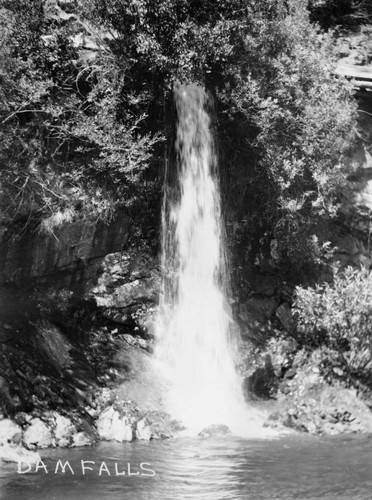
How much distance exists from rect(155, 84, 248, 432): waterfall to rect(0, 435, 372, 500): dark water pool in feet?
8.32

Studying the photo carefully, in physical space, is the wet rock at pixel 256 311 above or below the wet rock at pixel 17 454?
above

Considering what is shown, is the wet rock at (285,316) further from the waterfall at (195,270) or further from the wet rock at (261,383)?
the waterfall at (195,270)

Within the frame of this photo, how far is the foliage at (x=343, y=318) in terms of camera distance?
11305mm

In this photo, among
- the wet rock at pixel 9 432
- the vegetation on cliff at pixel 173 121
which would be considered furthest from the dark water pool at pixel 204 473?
the vegetation on cliff at pixel 173 121

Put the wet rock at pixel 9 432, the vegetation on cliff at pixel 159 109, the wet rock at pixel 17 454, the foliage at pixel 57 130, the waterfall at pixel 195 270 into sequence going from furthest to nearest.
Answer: the waterfall at pixel 195 270
the vegetation on cliff at pixel 159 109
the foliage at pixel 57 130
the wet rock at pixel 9 432
the wet rock at pixel 17 454

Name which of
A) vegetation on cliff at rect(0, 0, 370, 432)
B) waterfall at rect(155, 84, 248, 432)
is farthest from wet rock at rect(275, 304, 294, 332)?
waterfall at rect(155, 84, 248, 432)

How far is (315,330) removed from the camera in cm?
1178

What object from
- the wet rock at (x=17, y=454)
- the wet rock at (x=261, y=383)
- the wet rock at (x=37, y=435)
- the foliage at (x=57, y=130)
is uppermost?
the foliage at (x=57, y=130)

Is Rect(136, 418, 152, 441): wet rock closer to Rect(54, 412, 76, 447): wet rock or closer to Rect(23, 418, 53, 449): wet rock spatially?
Rect(54, 412, 76, 447): wet rock

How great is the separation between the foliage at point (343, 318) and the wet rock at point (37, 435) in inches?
230

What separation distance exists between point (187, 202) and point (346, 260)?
4.11 m

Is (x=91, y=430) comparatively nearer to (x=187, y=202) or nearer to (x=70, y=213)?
(x=70, y=213)

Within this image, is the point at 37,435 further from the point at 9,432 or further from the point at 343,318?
the point at 343,318

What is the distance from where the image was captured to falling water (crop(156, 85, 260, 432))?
11.2 meters
